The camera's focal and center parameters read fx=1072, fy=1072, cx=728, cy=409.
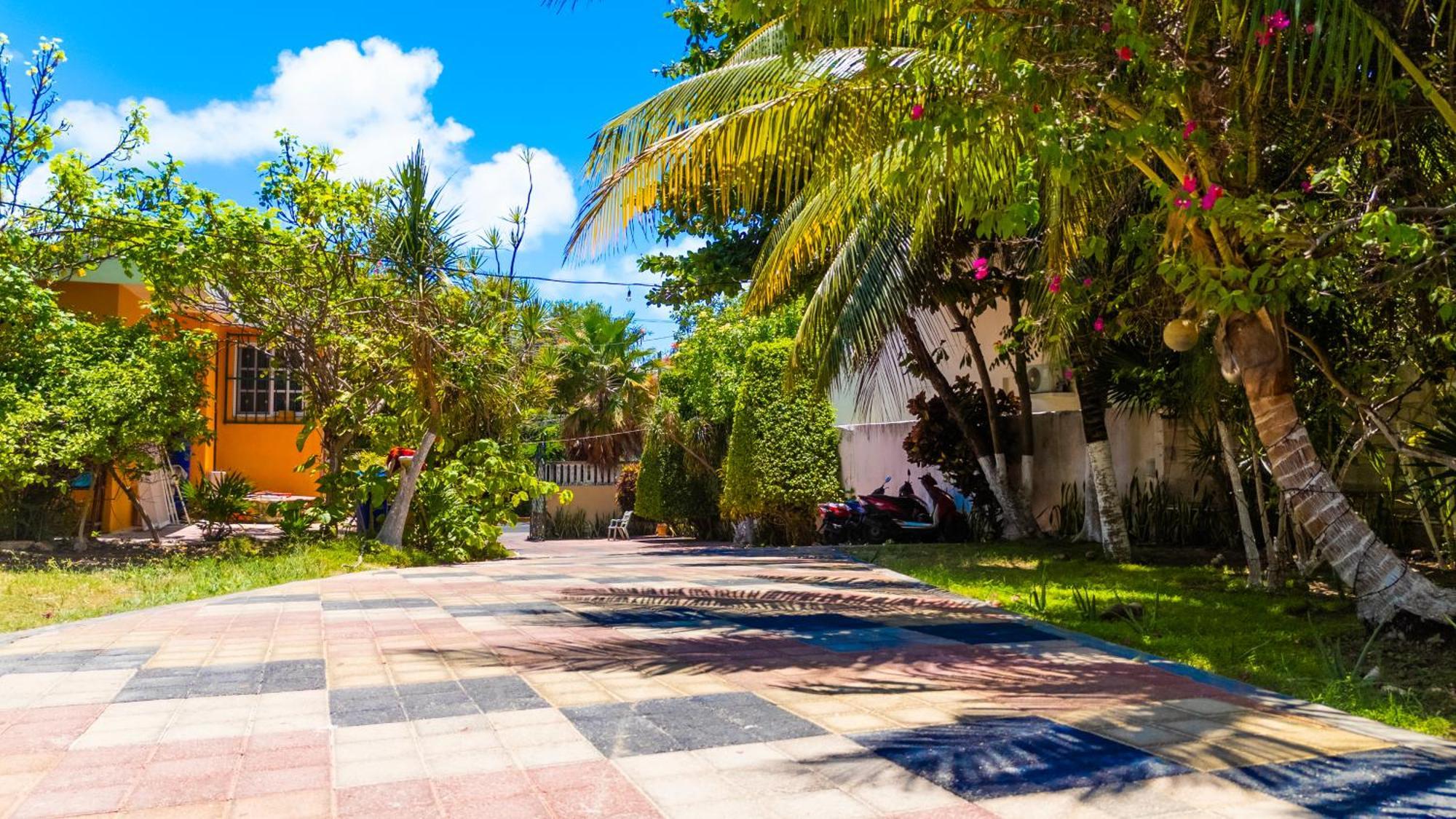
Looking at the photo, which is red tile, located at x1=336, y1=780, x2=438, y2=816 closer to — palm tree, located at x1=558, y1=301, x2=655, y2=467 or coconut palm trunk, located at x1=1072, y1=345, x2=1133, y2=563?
coconut palm trunk, located at x1=1072, y1=345, x2=1133, y2=563

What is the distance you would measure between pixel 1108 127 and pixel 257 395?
19.1 meters

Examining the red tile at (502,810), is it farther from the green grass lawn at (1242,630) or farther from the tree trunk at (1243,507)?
the tree trunk at (1243,507)

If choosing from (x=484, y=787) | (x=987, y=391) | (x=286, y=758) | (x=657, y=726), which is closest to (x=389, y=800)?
(x=484, y=787)

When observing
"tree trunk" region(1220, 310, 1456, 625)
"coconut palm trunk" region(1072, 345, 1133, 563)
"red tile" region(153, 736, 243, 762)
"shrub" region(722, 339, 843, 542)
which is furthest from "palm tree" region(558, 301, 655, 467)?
"red tile" region(153, 736, 243, 762)

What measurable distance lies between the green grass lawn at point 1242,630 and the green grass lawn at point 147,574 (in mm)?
6100

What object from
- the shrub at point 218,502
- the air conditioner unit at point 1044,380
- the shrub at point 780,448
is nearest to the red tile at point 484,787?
the air conditioner unit at point 1044,380

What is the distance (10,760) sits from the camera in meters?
3.79

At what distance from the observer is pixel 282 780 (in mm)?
3596

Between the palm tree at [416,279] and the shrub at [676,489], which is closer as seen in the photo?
the palm tree at [416,279]

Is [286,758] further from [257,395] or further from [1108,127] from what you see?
[257,395]

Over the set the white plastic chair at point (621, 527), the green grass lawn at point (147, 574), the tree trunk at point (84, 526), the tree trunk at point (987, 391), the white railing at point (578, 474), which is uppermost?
the tree trunk at point (987, 391)

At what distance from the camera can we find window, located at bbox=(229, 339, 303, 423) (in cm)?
2086

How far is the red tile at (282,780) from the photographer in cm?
349

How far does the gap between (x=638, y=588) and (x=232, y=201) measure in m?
6.57
